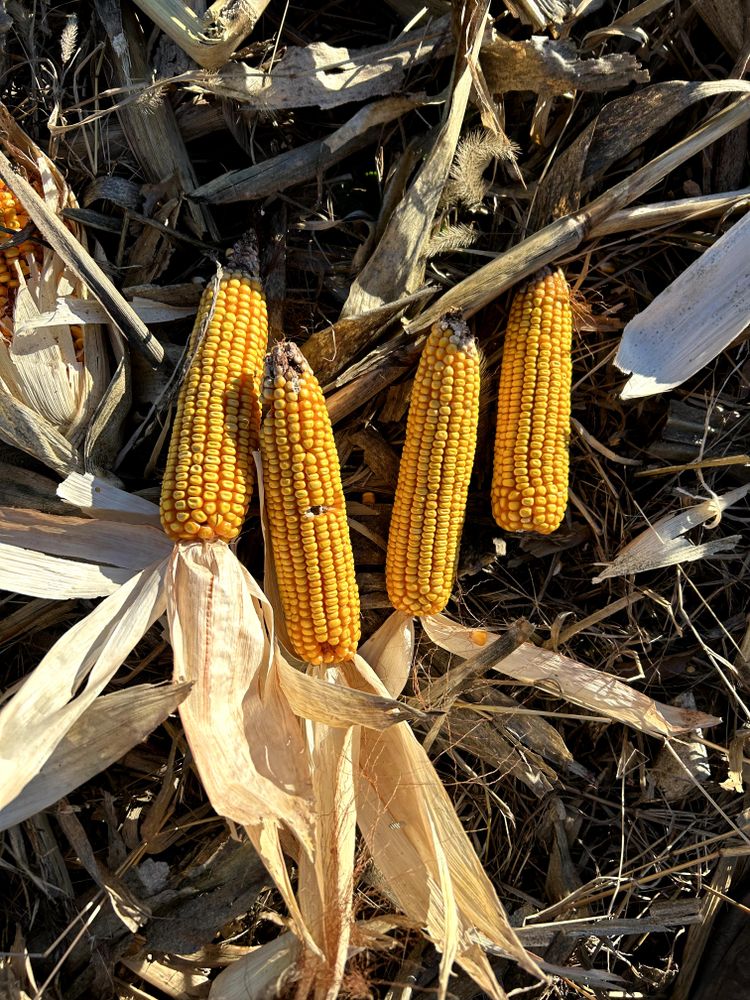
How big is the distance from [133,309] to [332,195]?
3.32 feet

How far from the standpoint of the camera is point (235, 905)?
304 cm

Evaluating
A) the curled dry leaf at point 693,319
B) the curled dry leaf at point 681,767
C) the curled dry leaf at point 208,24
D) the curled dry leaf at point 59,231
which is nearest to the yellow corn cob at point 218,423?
the curled dry leaf at point 59,231

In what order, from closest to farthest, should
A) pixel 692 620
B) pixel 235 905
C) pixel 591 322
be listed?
pixel 235 905 < pixel 591 322 < pixel 692 620

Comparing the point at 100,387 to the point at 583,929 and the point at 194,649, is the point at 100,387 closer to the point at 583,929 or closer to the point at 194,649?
the point at 194,649

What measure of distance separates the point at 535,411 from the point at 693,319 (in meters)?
0.86

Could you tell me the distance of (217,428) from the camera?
2.73m

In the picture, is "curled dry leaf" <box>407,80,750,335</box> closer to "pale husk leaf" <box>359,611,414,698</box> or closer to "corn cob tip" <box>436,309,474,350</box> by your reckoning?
"corn cob tip" <box>436,309,474,350</box>

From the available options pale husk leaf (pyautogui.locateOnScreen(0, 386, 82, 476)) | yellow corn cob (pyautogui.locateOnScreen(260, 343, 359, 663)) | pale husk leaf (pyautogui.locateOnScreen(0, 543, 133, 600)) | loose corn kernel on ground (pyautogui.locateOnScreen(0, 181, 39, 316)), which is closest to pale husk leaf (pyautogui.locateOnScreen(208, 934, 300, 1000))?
yellow corn cob (pyautogui.locateOnScreen(260, 343, 359, 663))

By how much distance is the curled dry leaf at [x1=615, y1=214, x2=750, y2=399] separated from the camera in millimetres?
3092

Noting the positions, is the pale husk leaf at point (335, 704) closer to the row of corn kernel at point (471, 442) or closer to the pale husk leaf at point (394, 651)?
the pale husk leaf at point (394, 651)

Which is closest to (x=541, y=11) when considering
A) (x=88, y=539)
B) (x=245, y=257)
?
(x=245, y=257)

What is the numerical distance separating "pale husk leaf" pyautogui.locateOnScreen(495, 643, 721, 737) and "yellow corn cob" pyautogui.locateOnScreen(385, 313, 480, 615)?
1.63 feet

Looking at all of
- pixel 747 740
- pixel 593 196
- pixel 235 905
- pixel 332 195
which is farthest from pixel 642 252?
pixel 235 905

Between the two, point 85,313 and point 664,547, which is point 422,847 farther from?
point 85,313
